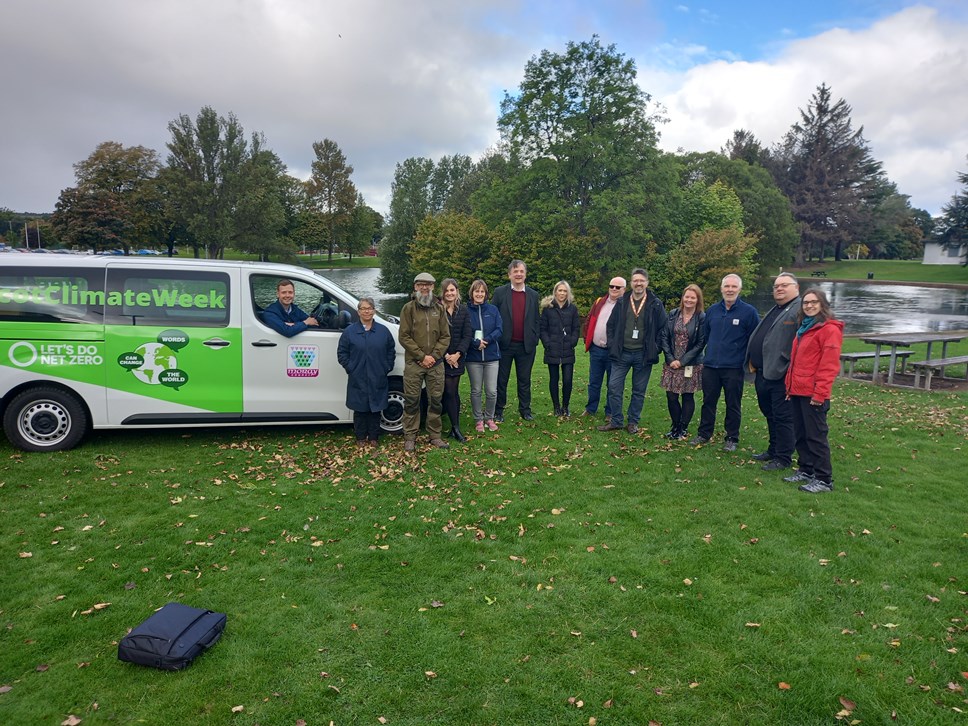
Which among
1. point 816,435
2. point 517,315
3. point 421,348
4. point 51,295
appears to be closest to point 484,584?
point 421,348

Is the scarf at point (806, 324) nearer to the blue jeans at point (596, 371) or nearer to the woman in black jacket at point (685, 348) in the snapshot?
the woman in black jacket at point (685, 348)

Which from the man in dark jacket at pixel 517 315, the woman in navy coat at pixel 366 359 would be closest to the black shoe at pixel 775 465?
the man in dark jacket at pixel 517 315

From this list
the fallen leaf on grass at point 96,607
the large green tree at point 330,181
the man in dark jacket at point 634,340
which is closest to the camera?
the fallen leaf on grass at point 96,607

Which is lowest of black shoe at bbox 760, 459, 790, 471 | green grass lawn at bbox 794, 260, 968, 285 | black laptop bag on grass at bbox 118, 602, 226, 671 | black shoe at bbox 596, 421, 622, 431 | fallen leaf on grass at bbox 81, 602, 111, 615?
fallen leaf on grass at bbox 81, 602, 111, 615

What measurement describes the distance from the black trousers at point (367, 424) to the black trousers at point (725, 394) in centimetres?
410

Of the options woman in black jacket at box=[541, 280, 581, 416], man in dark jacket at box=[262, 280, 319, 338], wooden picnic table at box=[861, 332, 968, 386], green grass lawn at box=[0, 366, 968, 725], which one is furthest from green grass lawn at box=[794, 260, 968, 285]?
man in dark jacket at box=[262, 280, 319, 338]

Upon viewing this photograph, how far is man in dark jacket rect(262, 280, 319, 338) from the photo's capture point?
23.3 feet

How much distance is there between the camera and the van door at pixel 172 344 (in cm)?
679

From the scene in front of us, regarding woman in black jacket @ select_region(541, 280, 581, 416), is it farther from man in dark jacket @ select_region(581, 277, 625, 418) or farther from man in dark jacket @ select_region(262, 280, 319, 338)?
man in dark jacket @ select_region(262, 280, 319, 338)

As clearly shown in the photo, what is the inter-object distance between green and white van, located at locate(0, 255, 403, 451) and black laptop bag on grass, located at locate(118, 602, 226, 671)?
147 inches

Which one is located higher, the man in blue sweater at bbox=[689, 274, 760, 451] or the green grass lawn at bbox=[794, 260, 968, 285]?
the green grass lawn at bbox=[794, 260, 968, 285]

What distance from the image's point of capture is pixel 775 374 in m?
6.52

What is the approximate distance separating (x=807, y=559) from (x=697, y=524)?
915 mm

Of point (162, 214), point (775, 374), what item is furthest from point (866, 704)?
point (162, 214)
